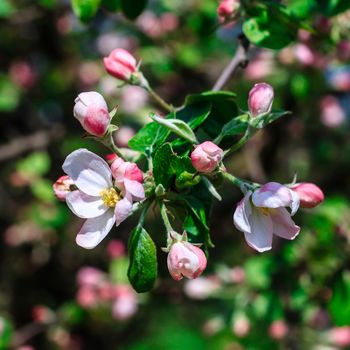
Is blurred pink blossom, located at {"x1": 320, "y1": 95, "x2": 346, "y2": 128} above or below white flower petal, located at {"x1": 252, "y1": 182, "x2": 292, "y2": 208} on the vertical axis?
below

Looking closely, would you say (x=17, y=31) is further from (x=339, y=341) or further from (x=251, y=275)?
(x=339, y=341)

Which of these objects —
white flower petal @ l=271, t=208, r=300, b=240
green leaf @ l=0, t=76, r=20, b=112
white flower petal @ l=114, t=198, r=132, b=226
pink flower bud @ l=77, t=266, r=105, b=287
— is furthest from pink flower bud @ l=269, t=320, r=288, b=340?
green leaf @ l=0, t=76, r=20, b=112

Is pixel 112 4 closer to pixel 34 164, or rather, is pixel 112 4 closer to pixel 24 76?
pixel 34 164

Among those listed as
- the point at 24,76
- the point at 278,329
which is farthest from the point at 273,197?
the point at 24,76

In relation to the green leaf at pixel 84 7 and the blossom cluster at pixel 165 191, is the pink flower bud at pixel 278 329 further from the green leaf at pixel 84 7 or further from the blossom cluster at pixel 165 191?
the green leaf at pixel 84 7

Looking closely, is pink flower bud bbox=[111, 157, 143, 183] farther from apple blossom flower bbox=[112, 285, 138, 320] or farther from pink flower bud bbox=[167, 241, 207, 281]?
apple blossom flower bbox=[112, 285, 138, 320]

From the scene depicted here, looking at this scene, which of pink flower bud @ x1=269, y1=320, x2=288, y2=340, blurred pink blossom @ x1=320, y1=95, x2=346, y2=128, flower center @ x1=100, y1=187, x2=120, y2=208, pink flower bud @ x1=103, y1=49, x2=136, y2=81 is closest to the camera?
flower center @ x1=100, y1=187, x2=120, y2=208

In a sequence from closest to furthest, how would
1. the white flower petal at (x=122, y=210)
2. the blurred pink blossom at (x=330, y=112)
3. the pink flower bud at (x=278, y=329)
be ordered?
the white flower petal at (x=122, y=210) < the pink flower bud at (x=278, y=329) < the blurred pink blossom at (x=330, y=112)

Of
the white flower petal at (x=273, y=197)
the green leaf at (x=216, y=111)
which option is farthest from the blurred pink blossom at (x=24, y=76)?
the white flower petal at (x=273, y=197)
